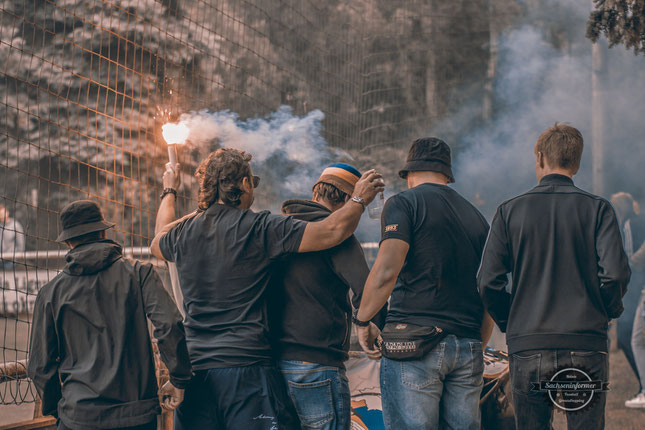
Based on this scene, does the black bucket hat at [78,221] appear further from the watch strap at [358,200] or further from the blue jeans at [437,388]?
the blue jeans at [437,388]

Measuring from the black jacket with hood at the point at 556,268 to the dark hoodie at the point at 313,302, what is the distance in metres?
0.55

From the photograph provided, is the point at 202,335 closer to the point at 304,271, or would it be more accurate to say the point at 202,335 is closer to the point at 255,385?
the point at 255,385

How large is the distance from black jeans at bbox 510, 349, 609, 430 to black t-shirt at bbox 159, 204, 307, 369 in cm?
100

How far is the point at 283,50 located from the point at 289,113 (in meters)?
0.80

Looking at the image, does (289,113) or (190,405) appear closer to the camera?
(190,405)

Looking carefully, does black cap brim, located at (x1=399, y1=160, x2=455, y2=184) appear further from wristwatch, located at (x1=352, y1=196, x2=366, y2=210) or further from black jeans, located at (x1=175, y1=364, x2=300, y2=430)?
black jeans, located at (x1=175, y1=364, x2=300, y2=430)

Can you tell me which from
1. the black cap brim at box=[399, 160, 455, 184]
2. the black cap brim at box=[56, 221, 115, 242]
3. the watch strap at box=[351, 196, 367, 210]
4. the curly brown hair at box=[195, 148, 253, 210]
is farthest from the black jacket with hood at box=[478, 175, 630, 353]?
the black cap brim at box=[56, 221, 115, 242]

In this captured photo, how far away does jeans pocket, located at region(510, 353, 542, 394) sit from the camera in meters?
2.46

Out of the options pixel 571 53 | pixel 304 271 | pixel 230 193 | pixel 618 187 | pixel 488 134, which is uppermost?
pixel 571 53

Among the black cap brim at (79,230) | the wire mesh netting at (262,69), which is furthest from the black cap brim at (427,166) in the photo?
the wire mesh netting at (262,69)

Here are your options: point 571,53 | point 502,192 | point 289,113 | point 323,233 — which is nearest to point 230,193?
point 323,233

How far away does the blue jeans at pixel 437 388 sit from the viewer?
8.46ft

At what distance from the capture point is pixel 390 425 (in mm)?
2656

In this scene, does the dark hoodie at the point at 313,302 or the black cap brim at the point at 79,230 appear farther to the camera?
the black cap brim at the point at 79,230
